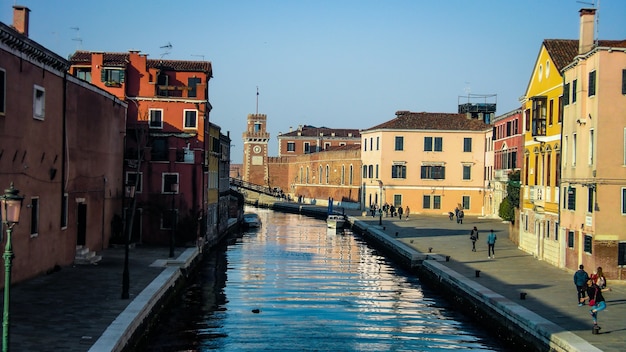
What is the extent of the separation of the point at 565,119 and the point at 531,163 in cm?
679

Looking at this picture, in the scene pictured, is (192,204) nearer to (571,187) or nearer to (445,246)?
(445,246)

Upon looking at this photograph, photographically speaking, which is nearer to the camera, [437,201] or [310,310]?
[310,310]

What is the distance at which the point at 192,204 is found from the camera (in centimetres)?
4325

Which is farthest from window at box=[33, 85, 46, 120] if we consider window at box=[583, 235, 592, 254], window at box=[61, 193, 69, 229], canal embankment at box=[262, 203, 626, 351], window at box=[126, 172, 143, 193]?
window at box=[583, 235, 592, 254]

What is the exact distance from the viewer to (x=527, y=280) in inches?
1204

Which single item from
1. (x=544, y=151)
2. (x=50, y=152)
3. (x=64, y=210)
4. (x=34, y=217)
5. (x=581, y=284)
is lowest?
(x=581, y=284)

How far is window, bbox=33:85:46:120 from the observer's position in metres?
26.6

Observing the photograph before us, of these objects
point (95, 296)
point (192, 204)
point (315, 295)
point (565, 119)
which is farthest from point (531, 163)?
point (95, 296)

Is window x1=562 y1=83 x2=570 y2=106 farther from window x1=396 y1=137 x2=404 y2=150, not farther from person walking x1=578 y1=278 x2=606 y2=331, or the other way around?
window x1=396 y1=137 x2=404 y2=150

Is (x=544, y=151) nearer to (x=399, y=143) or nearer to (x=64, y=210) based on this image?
(x=64, y=210)

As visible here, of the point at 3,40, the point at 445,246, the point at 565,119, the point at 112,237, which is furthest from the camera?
the point at 445,246

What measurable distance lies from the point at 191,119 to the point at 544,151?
19725 millimetres

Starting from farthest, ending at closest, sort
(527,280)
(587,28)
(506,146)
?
(506,146) < (587,28) < (527,280)

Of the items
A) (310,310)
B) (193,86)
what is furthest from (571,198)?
(193,86)
